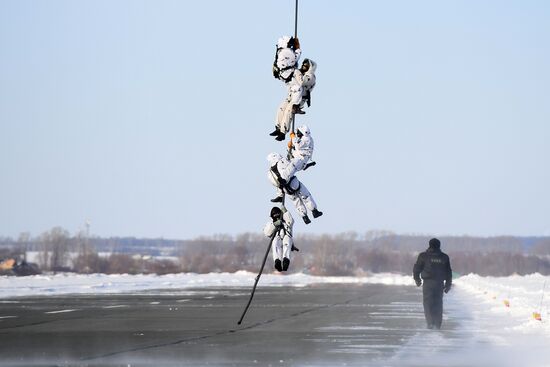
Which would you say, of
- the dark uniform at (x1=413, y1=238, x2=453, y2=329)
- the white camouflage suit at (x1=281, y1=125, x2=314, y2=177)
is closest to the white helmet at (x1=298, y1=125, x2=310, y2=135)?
the white camouflage suit at (x1=281, y1=125, x2=314, y2=177)

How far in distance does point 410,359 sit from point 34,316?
52.3 feet

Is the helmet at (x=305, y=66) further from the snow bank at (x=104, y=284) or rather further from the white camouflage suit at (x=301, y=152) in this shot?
the snow bank at (x=104, y=284)

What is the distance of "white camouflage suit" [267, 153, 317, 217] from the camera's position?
8.48 metres

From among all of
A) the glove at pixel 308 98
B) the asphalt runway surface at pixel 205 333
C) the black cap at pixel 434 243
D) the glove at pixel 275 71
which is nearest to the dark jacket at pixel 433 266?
the black cap at pixel 434 243

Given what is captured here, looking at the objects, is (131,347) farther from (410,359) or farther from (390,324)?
(390,324)

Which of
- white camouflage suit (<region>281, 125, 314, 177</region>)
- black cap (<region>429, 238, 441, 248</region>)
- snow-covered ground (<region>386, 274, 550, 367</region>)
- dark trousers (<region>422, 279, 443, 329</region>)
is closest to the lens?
white camouflage suit (<region>281, 125, 314, 177</region>)

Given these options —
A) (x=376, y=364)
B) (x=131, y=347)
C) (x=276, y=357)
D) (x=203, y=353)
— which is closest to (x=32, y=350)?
(x=131, y=347)

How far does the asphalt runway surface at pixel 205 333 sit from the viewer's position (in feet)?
57.1

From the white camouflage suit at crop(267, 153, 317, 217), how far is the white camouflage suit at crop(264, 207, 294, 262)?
0.16 m

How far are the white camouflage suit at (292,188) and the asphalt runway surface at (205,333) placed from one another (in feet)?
26.4

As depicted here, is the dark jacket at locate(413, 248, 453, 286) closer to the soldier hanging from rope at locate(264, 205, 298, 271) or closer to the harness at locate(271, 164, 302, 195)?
the soldier hanging from rope at locate(264, 205, 298, 271)

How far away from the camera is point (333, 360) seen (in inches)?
677

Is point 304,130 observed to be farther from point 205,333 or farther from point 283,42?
point 205,333

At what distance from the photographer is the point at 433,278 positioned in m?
26.2
